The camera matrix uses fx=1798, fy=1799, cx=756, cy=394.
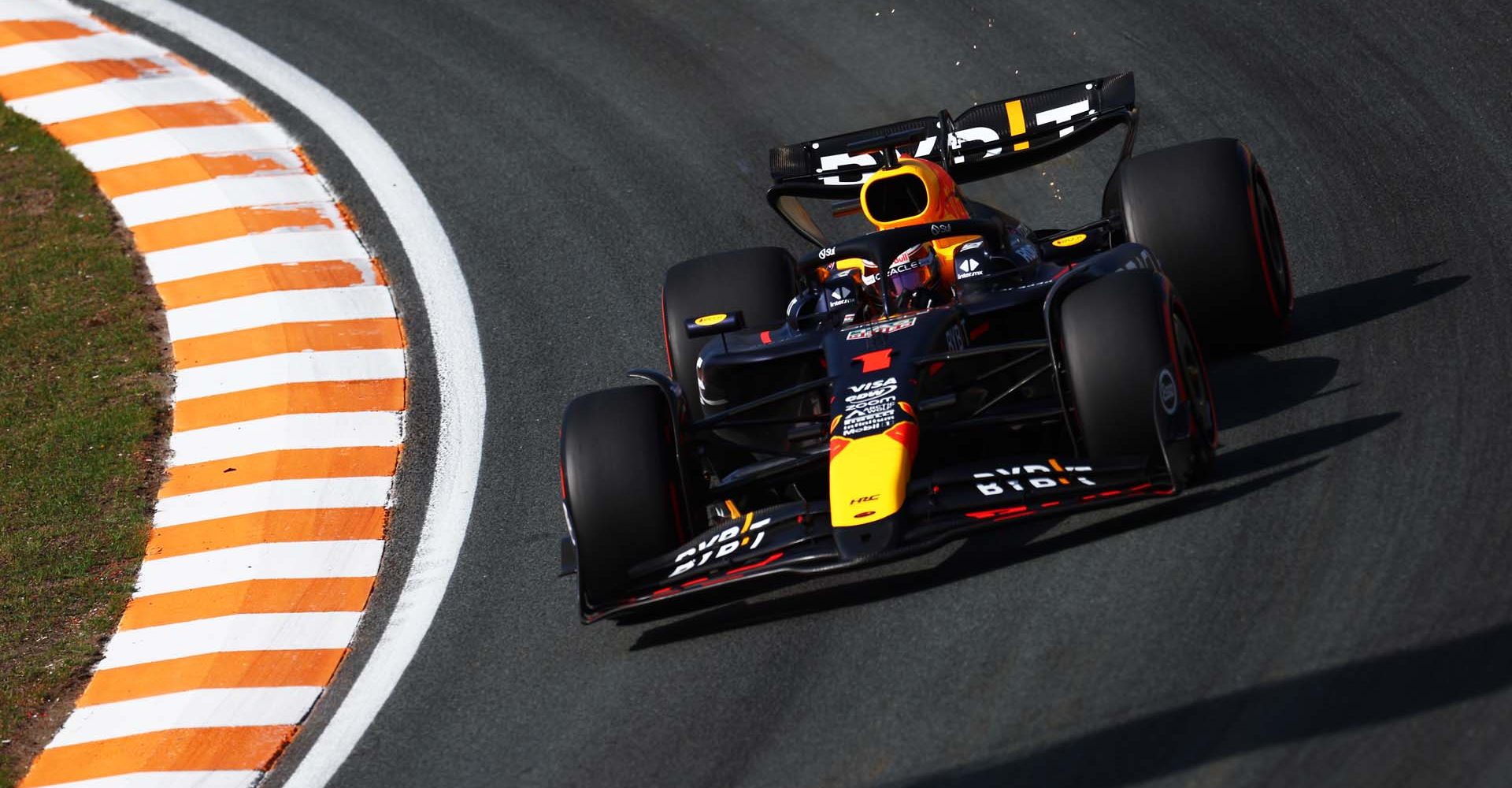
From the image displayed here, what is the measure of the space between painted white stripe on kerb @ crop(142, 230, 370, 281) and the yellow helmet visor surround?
477 centimetres

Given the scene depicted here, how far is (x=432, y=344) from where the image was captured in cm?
1126

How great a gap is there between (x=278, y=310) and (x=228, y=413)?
121 centimetres

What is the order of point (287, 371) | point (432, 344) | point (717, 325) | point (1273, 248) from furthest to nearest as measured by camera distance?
point (432, 344), point (287, 371), point (1273, 248), point (717, 325)

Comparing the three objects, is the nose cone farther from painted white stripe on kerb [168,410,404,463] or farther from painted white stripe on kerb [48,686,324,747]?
painted white stripe on kerb [168,410,404,463]

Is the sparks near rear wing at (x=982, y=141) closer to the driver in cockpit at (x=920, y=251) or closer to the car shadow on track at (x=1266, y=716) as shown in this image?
the driver in cockpit at (x=920, y=251)

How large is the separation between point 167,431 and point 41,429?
31.9 inches

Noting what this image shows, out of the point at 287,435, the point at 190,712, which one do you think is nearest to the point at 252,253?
the point at 287,435

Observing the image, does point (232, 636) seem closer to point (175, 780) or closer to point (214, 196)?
point (175, 780)

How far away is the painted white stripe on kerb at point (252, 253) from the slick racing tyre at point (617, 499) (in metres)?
5.54

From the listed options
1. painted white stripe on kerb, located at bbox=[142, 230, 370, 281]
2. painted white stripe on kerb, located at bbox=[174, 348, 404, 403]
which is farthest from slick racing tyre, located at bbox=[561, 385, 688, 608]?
painted white stripe on kerb, located at bbox=[142, 230, 370, 281]

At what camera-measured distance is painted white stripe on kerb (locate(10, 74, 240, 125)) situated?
47.7 feet

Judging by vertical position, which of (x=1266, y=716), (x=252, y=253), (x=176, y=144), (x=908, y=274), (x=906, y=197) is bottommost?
(x=1266, y=716)

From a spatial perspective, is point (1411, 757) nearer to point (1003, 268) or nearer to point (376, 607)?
point (1003, 268)

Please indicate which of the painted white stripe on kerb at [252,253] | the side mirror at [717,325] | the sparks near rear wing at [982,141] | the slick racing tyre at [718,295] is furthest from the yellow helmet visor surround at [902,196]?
the painted white stripe on kerb at [252,253]
